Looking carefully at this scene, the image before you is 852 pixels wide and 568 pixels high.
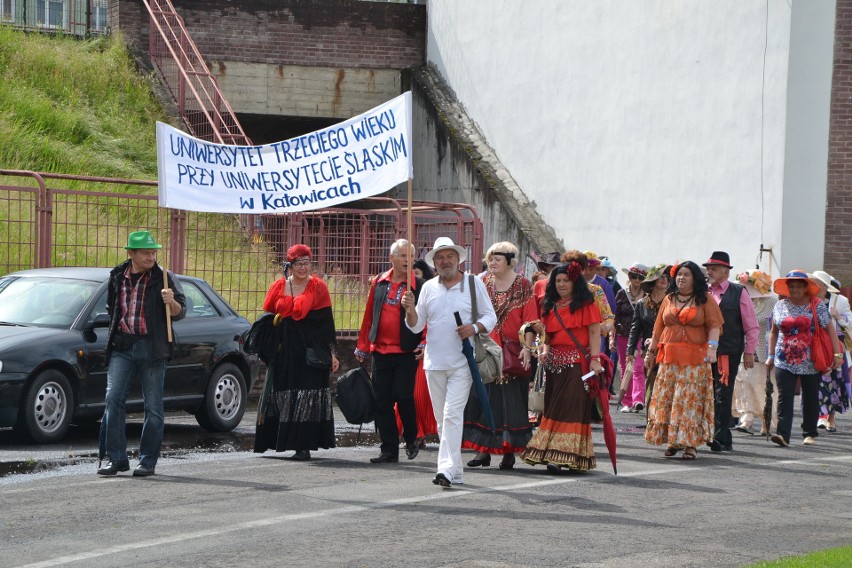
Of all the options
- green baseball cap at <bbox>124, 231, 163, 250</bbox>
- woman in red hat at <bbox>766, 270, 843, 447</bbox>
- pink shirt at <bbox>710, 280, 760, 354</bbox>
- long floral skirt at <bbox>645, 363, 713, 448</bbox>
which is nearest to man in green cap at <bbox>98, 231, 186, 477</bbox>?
green baseball cap at <bbox>124, 231, 163, 250</bbox>

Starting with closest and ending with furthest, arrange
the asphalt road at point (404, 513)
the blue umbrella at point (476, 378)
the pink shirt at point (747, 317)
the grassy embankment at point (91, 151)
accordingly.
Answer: the asphalt road at point (404, 513) → the blue umbrella at point (476, 378) → the pink shirt at point (747, 317) → the grassy embankment at point (91, 151)

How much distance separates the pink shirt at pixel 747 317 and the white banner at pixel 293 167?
3.57m

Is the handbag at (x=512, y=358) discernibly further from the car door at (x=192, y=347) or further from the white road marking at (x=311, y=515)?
the car door at (x=192, y=347)

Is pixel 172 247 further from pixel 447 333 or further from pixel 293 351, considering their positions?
pixel 447 333

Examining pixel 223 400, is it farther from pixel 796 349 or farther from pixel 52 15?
pixel 52 15

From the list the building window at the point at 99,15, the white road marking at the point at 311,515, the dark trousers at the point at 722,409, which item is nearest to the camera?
the white road marking at the point at 311,515

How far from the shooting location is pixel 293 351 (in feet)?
38.9

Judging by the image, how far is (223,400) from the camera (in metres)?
14.4

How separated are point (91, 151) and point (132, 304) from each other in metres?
14.6

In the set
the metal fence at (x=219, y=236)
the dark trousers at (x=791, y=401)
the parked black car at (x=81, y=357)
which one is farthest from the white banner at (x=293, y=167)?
the dark trousers at (x=791, y=401)

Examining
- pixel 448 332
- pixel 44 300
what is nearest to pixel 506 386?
pixel 448 332

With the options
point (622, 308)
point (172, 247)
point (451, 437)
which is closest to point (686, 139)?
point (622, 308)

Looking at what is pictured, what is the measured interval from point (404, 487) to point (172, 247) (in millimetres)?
8428

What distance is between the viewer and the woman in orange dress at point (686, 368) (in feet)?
41.3
